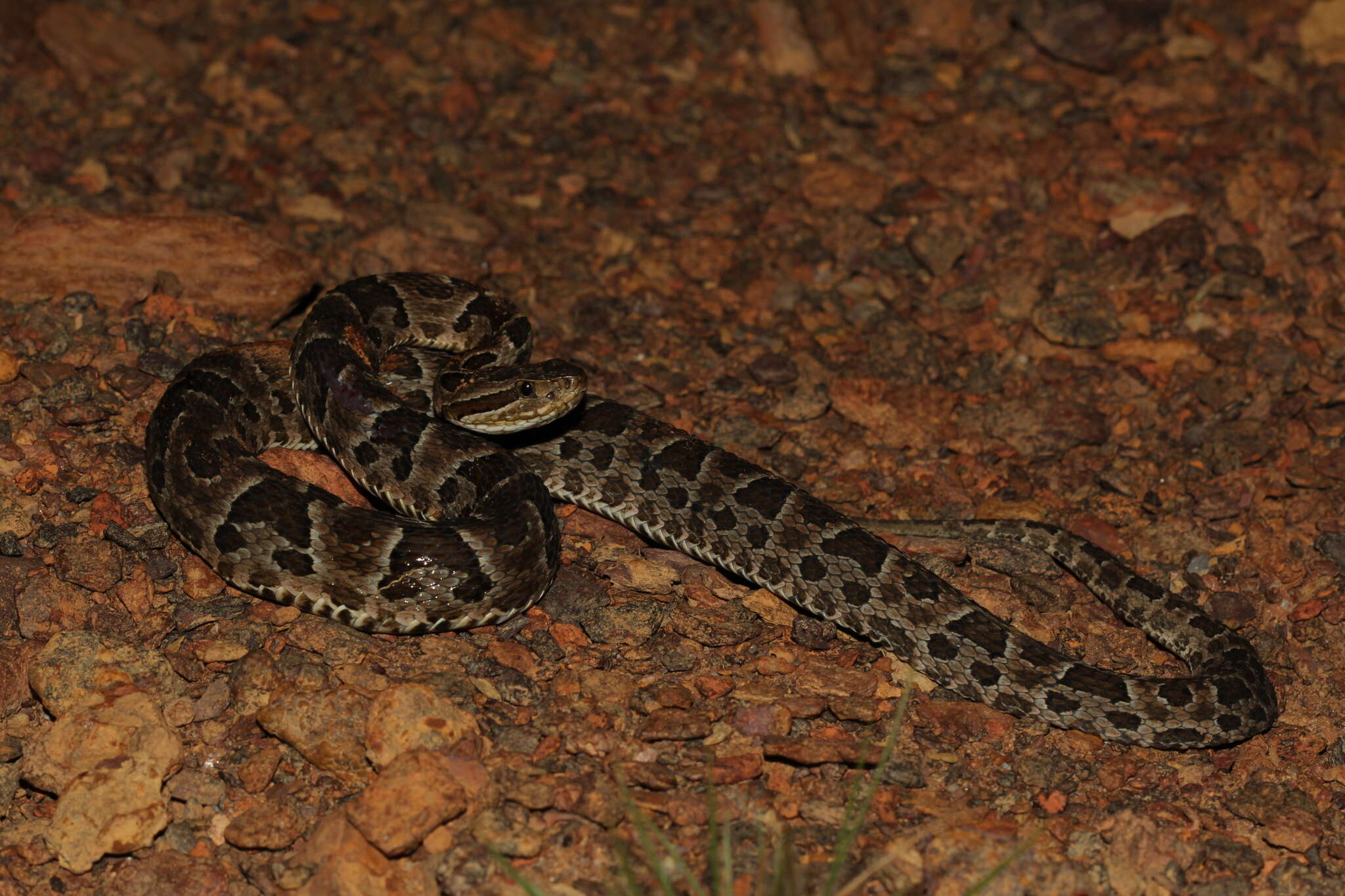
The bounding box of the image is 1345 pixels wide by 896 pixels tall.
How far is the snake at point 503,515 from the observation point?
27.2ft

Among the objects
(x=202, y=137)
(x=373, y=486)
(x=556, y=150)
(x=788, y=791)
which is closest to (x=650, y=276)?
(x=556, y=150)

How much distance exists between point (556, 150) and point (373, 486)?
5.36 m

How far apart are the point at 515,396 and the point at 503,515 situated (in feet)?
3.28

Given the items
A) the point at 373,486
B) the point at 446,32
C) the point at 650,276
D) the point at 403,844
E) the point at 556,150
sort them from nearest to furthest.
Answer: the point at 403,844
the point at 373,486
the point at 650,276
the point at 556,150
the point at 446,32

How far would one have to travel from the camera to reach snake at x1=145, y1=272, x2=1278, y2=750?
829cm

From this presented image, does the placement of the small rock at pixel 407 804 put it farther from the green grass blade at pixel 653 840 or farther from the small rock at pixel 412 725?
the green grass blade at pixel 653 840

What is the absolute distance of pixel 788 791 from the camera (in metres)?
7.52

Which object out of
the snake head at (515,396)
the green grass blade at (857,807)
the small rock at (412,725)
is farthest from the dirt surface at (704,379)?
the snake head at (515,396)

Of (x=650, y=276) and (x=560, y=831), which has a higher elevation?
(x=650, y=276)

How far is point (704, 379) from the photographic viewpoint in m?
11.1

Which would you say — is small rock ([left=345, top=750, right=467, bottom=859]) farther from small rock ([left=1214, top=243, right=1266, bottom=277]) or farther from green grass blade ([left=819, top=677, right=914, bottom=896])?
small rock ([left=1214, top=243, right=1266, bottom=277])

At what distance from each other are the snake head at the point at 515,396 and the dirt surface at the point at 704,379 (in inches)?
42.6

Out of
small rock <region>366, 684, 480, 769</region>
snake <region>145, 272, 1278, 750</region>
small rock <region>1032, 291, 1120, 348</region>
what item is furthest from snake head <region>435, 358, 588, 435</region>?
small rock <region>1032, 291, 1120, 348</region>

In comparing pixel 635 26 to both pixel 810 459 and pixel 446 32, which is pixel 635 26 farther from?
pixel 810 459
